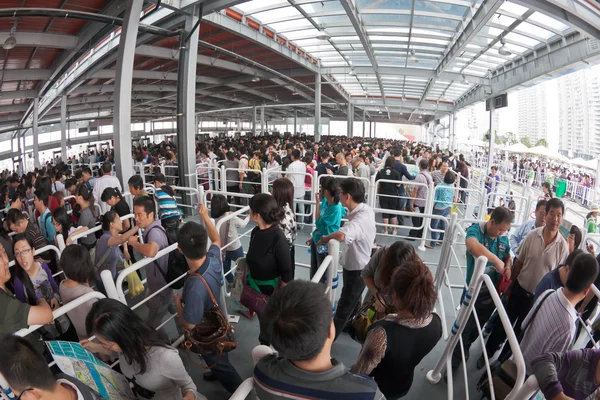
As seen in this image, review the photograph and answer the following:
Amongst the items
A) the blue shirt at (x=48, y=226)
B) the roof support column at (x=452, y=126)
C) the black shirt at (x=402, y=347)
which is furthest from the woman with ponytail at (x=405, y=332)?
the roof support column at (x=452, y=126)

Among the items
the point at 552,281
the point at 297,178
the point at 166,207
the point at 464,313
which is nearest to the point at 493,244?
the point at 552,281

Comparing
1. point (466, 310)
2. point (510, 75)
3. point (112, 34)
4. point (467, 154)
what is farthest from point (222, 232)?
point (467, 154)

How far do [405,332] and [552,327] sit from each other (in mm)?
1094

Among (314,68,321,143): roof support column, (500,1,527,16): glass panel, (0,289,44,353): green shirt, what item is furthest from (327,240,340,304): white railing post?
(314,68,321,143): roof support column

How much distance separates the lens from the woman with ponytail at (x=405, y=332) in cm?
162

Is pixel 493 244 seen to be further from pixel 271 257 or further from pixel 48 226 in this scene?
pixel 48 226

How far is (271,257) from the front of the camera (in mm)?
2463

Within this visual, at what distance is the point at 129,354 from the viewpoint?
5.31ft

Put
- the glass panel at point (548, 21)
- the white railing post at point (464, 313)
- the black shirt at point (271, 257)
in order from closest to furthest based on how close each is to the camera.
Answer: the white railing post at point (464, 313) → the black shirt at point (271, 257) → the glass panel at point (548, 21)

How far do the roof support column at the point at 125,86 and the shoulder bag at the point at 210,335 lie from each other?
655 cm

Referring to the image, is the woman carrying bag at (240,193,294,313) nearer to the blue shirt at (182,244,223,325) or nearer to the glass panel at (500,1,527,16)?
the blue shirt at (182,244,223,325)

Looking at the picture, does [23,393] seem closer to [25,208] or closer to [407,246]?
A: [407,246]

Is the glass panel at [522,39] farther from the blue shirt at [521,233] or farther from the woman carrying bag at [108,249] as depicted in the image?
the woman carrying bag at [108,249]

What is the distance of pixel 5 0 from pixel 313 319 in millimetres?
9643
